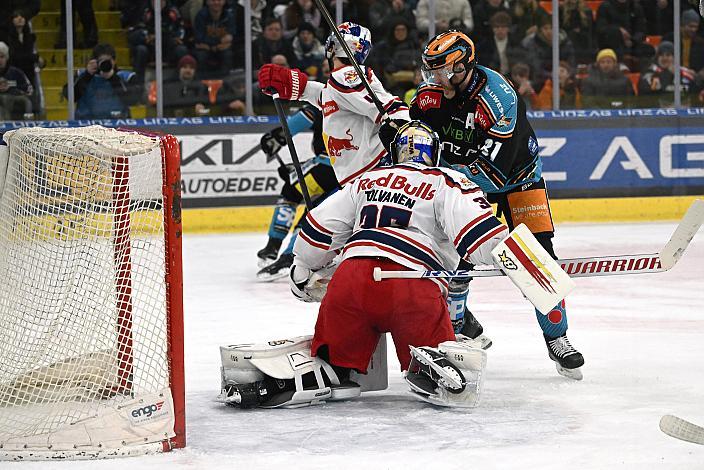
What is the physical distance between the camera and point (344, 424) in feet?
12.7

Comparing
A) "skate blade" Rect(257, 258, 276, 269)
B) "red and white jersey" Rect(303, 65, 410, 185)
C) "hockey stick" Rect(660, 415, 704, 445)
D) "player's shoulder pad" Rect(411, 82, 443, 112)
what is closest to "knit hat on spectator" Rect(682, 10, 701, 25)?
"skate blade" Rect(257, 258, 276, 269)

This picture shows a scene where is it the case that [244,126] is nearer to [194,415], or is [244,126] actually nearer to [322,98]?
[322,98]

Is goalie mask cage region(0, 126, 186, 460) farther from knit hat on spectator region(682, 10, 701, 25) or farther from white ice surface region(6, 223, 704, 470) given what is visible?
knit hat on spectator region(682, 10, 701, 25)

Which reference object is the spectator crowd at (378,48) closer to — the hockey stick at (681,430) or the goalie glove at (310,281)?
the goalie glove at (310,281)

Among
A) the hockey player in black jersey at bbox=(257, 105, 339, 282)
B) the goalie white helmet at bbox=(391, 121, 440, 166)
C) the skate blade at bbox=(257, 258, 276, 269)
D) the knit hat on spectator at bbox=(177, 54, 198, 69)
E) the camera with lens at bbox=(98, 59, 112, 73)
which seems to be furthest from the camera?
the knit hat on spectator at bbox=(177, 54, 198, 69)

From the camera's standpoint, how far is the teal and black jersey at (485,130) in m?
4.56

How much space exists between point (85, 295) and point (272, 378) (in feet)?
2.30

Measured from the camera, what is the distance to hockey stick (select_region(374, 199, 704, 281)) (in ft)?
12.3

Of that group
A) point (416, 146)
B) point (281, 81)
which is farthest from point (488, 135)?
point (281, 81)

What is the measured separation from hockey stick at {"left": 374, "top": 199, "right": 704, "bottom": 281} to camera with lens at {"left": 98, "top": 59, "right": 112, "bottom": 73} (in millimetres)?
5536

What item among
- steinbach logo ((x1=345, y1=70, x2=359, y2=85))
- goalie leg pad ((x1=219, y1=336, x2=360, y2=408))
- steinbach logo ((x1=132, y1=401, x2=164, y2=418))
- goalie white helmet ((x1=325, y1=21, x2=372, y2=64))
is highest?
goalie white helmet ((x1=325, y1=21, x2=372, y2=64))

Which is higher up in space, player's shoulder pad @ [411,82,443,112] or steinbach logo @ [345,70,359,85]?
player's shoulder pad @ [411,82,443,112]

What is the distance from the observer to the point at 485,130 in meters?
4.56

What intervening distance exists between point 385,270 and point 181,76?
544cm
